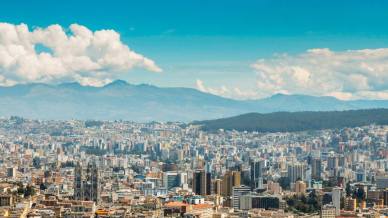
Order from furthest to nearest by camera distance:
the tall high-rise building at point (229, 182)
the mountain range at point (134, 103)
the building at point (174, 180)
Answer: the mountain range at point (134, 103), the building at point (174, 180), the tall high-rise building at point (229, 182)

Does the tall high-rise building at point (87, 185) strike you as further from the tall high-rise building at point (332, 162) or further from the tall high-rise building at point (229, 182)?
the tall high-rise building at point (332, 162)

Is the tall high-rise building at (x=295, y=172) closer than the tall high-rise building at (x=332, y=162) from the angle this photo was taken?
Yes

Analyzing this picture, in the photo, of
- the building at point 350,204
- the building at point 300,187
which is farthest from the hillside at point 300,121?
the building at point 350,204

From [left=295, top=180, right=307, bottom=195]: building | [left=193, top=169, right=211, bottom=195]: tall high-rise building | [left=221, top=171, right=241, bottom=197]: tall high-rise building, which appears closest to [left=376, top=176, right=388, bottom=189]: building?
[left=295, top=180, right=307, bottom=195]: building

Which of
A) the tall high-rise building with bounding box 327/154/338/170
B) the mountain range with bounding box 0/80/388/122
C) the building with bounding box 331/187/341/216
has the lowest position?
the building with bounding box 331/187/341/216

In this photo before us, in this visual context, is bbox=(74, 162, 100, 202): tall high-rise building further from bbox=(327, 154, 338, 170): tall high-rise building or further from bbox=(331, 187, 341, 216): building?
bbox=(327, 154, 338, 170): tall high-rise building
